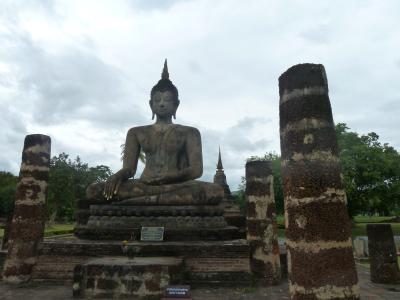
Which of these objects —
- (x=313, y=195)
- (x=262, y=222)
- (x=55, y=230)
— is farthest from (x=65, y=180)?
(x=313, y=195)

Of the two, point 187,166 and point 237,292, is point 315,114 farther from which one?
point 187,166

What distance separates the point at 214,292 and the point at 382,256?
478cm

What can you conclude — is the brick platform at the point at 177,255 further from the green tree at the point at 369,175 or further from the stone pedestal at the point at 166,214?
the green tree at the point at 369,175

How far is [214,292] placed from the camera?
710cm

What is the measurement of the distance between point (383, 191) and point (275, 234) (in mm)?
24641

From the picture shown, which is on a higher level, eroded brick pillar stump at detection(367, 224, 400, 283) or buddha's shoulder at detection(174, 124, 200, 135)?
buddha's shoulder at detection(174, 124, 200, 135)

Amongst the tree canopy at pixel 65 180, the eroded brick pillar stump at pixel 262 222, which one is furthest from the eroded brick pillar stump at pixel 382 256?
the tree canopy at pixel 65 180

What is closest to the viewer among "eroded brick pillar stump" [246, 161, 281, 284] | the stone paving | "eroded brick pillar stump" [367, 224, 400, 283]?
the stone paving

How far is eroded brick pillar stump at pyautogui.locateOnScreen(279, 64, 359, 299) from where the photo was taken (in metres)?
4.04

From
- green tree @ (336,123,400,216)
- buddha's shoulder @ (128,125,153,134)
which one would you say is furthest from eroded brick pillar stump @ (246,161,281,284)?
green tree @ (336,123,400,216)

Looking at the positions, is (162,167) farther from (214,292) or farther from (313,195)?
(313,195)

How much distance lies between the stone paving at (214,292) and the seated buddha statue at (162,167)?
2829mm

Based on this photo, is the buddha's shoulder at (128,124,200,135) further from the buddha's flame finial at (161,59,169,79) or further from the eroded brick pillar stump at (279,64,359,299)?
the eroded brick pillar stump at (279,64,359,299)

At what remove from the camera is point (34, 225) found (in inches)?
336
